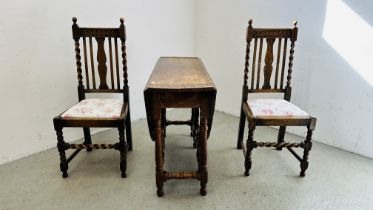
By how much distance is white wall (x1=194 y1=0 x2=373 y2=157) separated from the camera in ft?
7.58

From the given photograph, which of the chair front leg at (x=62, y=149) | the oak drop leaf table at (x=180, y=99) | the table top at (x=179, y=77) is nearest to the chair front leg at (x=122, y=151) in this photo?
the oak drop leaf table at (x=180, y=99)

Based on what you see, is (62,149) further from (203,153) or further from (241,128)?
(241,128)

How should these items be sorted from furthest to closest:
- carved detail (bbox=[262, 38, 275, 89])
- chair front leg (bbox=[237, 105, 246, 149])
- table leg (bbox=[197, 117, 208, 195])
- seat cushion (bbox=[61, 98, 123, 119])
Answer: chair front leg (bbox=[237, 105, 246, 149]) < carved detail (bbox=[262, 38, 275, 89]) < seat cushion (bbox=[61, 98, 123, 119]) < table leg (bbox=[197, 117, 208, 195])

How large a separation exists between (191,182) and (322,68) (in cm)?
161

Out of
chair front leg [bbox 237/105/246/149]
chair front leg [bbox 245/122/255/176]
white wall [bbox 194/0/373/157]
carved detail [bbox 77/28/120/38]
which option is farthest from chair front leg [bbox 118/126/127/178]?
white wall [bbox 194/0/373/157]

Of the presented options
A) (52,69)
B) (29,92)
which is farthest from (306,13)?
(29,92)

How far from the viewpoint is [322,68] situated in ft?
8.19

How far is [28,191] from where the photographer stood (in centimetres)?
187

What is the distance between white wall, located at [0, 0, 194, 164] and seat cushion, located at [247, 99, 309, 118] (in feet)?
4.88

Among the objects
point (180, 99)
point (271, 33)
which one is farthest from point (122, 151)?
point (271, 33)

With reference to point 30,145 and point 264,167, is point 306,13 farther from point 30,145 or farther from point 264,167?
point 30,145

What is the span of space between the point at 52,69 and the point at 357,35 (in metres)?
2.63

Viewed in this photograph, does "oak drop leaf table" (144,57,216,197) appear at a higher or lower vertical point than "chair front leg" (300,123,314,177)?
higher

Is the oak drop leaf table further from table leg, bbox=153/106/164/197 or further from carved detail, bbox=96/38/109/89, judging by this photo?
carved detail, bbox=96/38/109/89
